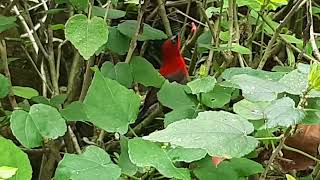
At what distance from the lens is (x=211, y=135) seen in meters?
0.54

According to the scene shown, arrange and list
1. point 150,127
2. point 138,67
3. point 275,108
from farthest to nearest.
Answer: point 150,127 < point 138,67 < point 275,108

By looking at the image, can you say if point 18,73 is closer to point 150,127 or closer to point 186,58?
point 186,58

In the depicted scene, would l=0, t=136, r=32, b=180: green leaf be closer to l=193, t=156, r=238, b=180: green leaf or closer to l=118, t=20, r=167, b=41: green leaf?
l=193, t=156, r=238, b=180: green leaf

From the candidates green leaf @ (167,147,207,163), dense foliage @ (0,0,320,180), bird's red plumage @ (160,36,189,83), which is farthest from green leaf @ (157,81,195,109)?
bird's red plumage @ (160,36,189,83)

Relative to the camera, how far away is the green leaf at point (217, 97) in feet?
2.85

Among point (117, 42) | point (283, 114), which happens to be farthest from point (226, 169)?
point (117, 42)

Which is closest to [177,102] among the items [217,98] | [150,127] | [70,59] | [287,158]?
[217,98]

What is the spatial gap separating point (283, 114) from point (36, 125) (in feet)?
1.21

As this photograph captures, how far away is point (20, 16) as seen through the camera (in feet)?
4.27

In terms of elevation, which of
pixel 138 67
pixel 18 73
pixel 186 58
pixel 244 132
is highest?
pixel 244 132

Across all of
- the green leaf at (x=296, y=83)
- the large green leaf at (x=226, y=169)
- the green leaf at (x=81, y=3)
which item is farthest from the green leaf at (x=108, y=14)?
the green leaf at (x=296, y=83)

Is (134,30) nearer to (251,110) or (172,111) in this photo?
(172,111)

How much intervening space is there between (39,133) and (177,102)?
0.69ft

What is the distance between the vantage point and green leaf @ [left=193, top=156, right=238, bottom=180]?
0.76 m
